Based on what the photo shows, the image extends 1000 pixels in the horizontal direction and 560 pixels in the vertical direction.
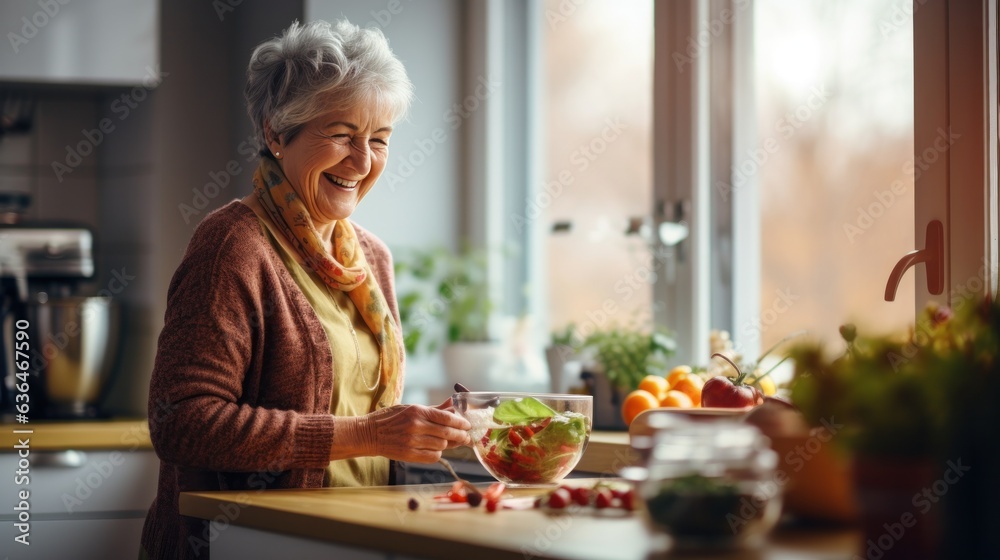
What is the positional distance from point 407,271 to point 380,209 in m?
0.21

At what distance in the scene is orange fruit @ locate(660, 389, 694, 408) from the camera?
215cm

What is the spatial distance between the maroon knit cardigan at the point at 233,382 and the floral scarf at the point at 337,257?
7 centimetres

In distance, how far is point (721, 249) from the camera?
283 cm

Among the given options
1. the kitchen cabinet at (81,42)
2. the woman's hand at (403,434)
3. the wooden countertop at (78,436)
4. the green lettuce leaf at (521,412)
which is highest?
the kitchen cabinet at (81,42)

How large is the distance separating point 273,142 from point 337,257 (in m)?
0.24

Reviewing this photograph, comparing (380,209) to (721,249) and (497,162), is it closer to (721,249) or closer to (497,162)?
(497,162)

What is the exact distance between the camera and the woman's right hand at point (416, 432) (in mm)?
1688

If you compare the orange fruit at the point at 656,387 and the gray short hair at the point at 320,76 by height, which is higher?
the gray short hair at the point at 320,76

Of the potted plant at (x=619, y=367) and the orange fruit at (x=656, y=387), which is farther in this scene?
the potted plant at (x=619, y=367)

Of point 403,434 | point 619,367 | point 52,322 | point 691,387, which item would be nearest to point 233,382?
point 403,434

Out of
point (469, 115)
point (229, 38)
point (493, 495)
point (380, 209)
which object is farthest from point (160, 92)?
point (493, 495)

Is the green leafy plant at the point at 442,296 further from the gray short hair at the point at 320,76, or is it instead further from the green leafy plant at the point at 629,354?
the gray short hair at the point at 320,76

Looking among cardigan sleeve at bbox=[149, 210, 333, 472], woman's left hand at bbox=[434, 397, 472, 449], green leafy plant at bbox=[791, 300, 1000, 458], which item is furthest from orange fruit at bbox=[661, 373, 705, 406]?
green leafy plant at bbox=[791, 300, 1000, 458]

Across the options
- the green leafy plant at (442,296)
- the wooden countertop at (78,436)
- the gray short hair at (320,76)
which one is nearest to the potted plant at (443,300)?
the green leafy plant at (442,296)
